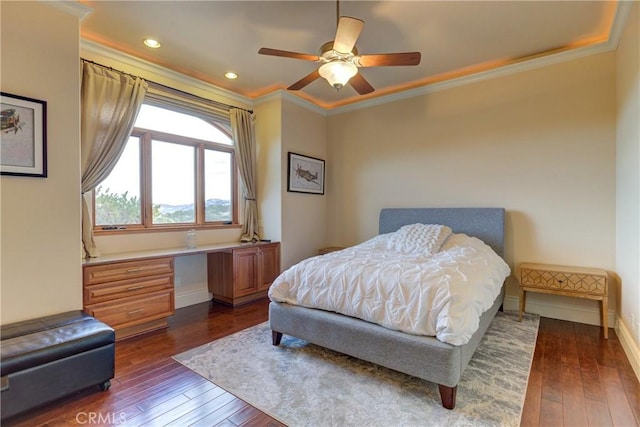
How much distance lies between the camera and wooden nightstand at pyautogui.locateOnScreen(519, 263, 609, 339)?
2.95 m

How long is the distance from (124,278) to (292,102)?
3284 mm

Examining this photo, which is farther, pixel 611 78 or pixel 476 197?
pixel 476 197

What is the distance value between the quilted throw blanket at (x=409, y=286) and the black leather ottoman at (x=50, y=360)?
132 centimetres

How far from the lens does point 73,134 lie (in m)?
2.58

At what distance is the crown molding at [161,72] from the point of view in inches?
123

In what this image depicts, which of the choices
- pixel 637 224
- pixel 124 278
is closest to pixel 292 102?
pixel 124 278

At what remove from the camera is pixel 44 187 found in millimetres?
2428

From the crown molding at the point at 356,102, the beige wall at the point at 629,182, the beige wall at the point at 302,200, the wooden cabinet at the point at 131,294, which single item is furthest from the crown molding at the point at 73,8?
the beige wall at the point at 629,182

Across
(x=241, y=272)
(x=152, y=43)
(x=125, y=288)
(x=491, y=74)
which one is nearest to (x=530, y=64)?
(x=491, y=74)

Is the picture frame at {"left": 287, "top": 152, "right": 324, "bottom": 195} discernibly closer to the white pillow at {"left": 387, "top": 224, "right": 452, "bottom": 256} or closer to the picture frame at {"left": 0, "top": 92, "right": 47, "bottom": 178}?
the white pillow at {"left": 387, "top": 224, "right": 452, "bottom": 256}

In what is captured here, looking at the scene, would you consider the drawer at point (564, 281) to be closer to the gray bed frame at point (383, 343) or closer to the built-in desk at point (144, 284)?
the gray bed frame at point (383, 343)

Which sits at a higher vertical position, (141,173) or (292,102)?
(292,102)

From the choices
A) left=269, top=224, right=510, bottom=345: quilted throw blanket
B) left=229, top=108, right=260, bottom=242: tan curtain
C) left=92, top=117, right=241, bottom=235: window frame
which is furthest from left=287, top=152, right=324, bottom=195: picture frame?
left=269, top=224, right=510, bottom=345: quilted throw blanket

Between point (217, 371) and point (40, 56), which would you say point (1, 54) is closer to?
point (40, 56)
